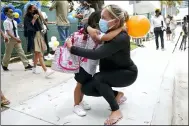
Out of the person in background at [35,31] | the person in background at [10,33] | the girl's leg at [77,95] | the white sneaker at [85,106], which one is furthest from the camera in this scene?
the person in background at [10,33]

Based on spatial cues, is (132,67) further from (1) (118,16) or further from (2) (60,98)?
(2) (60,98)

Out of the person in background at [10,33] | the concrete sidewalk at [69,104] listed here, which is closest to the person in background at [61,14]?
the person in background at [10,33]

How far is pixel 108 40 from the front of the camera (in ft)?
8.42

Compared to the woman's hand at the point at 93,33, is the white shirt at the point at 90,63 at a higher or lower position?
lower

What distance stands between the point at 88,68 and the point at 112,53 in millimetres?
368

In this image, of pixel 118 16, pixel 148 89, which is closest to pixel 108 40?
pixel 118 16

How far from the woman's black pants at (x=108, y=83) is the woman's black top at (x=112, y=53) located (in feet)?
0.25

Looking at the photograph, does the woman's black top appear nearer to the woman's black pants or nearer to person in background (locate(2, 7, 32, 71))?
the woman's black pants

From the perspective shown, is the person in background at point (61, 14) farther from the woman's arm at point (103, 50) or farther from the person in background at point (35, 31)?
the woman's arm at point (103, 50)

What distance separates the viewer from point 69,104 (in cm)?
331

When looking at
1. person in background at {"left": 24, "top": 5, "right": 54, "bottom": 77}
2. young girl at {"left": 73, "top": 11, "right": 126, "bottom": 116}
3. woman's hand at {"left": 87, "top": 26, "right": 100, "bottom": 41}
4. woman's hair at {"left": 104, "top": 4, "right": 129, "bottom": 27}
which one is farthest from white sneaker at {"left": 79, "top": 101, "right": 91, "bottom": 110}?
person in background at {"left": 24, "top": 5, "right": 54, "bottom": 77}

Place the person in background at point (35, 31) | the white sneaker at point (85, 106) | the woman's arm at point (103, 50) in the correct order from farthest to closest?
the person in background at point (35, 31) < the white sneaker at point (85, 106) < the woman's arm at point (103, 50)

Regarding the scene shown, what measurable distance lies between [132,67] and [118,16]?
66 centimetres

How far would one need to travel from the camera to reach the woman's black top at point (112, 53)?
2.53m
